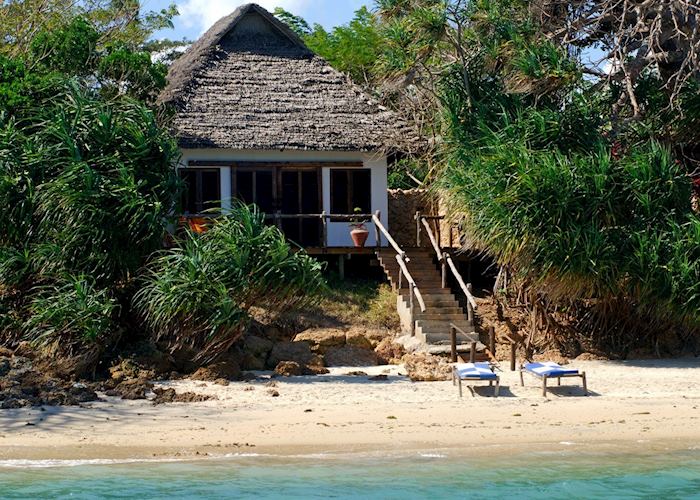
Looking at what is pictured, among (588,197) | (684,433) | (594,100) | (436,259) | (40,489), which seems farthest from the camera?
(436,259)

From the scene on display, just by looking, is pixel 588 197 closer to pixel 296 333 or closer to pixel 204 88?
pixel 296 333

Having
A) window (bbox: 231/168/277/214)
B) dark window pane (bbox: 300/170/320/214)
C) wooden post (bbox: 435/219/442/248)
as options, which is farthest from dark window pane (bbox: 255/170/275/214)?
wooden post (bbox: 435/219/442/248)

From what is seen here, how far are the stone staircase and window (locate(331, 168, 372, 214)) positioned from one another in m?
1.79

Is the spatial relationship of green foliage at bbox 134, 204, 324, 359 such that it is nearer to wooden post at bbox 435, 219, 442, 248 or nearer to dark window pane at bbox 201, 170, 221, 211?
dark window pane at bbox 201, 170, 221, 211

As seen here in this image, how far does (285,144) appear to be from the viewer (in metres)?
21.8

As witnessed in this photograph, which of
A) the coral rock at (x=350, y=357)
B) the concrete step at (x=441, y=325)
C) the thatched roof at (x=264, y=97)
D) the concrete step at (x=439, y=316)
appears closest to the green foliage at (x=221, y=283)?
the coral rock at (x=350, y=357)

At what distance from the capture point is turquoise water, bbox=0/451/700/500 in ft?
37.4

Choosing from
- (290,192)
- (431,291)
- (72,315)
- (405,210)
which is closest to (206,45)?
(290,192)

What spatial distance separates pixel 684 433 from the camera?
13.3 metres

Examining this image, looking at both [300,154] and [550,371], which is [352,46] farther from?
[550,371]

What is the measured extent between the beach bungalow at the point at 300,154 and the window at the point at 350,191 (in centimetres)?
2

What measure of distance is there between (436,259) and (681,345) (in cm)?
527

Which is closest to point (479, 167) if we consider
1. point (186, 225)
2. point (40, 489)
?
point (186, 225)

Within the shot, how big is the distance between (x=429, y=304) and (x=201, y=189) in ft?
19.8
